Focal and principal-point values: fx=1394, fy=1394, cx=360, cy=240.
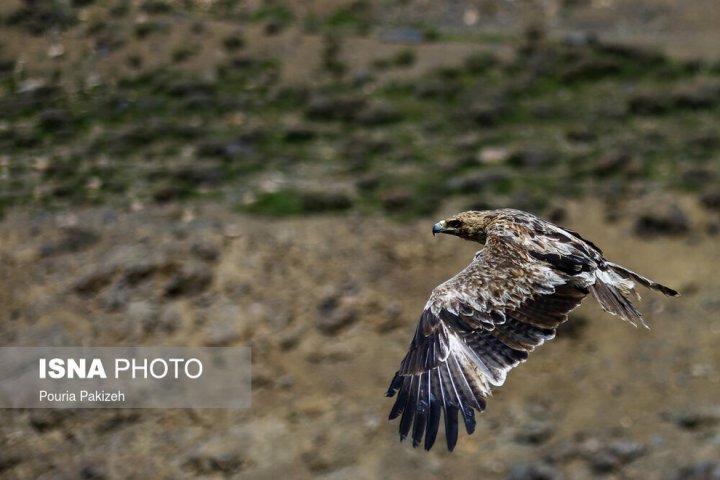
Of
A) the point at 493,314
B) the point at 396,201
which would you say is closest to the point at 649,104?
the point at 396,201

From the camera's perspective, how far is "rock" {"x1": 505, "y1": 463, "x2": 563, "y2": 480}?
958 inches

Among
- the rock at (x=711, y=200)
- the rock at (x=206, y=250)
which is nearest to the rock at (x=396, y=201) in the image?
the rock at (x=206, y=250)

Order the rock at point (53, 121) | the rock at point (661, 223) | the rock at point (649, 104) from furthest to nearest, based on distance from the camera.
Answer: the rock at point (649, 104) < the rock at point (53, 121) < the rock at point (661, 223)

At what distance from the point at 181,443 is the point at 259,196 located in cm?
748

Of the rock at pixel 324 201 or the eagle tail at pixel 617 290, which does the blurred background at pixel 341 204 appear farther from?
the eagle tail at pixel 617 290

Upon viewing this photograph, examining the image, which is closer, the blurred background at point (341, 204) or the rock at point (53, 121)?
the blurred background at point (341, 204)

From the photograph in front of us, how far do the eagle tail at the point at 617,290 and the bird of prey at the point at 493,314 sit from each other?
10mm

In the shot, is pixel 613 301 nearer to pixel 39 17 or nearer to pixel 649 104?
pixel 649 104

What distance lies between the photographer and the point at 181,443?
25.4 m

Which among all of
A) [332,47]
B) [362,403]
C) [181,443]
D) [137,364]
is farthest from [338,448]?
[332,47]

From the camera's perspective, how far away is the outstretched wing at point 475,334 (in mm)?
12461

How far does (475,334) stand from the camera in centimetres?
1292

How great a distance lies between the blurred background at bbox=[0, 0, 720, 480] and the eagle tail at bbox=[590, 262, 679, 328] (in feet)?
35.6

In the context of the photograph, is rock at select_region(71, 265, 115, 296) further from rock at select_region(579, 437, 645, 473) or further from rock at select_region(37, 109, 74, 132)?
rock at select_region(579, 437, 645, 473)
